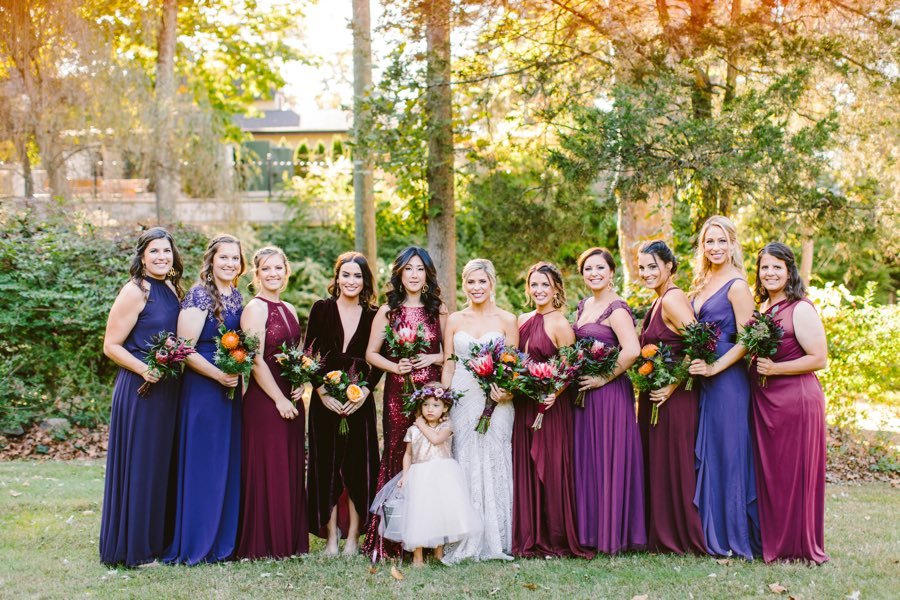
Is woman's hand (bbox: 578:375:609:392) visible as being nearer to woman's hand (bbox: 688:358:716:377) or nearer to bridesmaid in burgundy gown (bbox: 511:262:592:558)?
bridesmaid in burgundy gown (bbox: 511:262:592:558)

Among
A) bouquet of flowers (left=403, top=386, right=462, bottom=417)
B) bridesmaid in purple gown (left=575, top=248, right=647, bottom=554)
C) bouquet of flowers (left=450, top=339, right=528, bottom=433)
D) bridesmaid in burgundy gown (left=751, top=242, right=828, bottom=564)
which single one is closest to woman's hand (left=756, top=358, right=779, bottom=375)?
bridesmaid in burgundy gown (left=751, top=242, right=828, bottom=564)

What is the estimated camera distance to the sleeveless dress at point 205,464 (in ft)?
21.5

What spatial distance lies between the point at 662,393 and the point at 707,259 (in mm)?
1119

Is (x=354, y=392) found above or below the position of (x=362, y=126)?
below

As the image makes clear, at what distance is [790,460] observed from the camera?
21.4ft

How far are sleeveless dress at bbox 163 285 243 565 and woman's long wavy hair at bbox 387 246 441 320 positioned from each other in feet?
4.08

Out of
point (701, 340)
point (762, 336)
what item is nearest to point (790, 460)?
point (762, 336)

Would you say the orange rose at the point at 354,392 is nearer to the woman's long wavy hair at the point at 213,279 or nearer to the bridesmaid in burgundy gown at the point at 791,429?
the woman's long wavy hair at the point at 213,279

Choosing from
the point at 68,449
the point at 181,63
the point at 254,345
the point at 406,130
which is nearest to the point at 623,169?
the point at 406,130

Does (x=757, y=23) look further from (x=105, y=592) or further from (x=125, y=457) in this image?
(x=105, y=592)

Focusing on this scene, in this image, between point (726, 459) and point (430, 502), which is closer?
point (430, 502)

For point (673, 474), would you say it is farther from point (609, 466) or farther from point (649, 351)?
point (649, 351)

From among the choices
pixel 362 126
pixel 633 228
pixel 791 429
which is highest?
pixel 362 126

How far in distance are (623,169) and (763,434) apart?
11.8 feet
